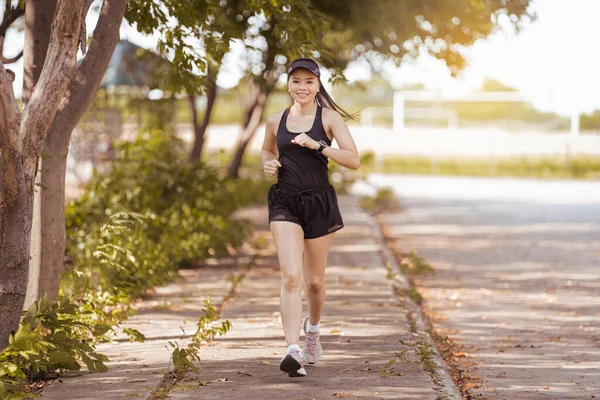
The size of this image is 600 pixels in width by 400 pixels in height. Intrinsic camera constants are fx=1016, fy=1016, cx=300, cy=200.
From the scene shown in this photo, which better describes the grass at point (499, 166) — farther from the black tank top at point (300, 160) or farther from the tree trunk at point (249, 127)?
the black tank top at point (300, 160)

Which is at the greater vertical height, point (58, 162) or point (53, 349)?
point (58, 162)

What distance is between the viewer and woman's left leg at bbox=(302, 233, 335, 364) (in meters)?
6.47

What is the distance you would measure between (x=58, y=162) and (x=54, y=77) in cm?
148

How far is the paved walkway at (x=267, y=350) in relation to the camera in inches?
234

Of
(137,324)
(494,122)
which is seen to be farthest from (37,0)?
(494,122)

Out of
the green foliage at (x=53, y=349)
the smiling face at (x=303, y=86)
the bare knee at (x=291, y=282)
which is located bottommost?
the green foliage at (x=53, y=349)

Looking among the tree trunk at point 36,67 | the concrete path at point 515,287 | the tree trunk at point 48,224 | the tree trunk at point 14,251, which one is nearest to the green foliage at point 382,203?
the concrete path at point 515,287

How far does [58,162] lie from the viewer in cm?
762

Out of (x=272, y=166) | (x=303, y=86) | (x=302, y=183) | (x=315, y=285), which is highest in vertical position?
(x=303, y=86)

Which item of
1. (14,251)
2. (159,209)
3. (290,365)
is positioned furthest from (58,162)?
(159,209)

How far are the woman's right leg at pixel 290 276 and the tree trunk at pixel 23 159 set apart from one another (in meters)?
1.56

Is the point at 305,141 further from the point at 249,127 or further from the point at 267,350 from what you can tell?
the point at 249,127

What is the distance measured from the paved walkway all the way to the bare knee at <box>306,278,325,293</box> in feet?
1.66

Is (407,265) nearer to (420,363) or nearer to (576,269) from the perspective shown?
(576,269)
